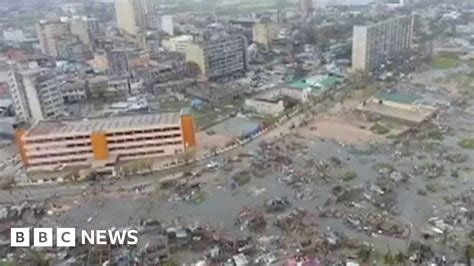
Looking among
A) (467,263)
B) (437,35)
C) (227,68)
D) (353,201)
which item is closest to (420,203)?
(353,201)

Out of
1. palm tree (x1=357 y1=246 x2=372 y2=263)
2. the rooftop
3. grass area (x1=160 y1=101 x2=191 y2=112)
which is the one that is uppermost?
the rooftop

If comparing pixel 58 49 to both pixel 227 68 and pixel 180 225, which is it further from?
pixel 180 225

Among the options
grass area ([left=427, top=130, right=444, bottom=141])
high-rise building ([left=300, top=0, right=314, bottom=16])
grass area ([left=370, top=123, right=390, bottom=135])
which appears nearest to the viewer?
grass area ([left=427, top=130, right=444, bottom=141])

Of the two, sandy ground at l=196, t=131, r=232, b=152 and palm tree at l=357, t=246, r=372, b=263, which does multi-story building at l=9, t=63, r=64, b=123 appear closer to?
sandy ground at l=196, t=131, r=232, b=152

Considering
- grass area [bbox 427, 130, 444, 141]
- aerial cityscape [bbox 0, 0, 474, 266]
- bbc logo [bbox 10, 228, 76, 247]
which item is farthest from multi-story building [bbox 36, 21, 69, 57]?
grass area [bbox 427, 130, 444, 141]

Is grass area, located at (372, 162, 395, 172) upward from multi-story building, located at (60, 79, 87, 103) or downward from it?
downward

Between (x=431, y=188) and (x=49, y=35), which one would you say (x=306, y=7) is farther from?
(x=431, y=188)
